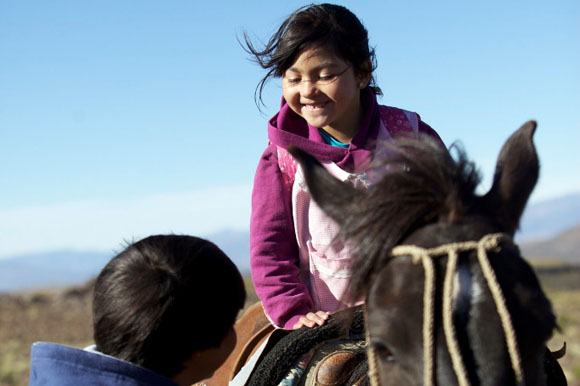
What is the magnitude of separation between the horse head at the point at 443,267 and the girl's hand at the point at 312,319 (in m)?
0.63

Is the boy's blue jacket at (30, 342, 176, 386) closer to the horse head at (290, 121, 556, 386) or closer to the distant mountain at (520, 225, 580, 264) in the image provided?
the horse head at (290, 121, 556, 386)

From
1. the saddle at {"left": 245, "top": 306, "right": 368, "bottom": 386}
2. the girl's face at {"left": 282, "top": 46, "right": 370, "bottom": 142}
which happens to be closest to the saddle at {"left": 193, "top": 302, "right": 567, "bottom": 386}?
the saddle at {"left": 245, "top": 306, "right": 368, "bottom": 386}

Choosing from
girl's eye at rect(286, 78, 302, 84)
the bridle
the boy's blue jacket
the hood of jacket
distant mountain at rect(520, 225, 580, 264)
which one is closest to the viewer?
the bridle

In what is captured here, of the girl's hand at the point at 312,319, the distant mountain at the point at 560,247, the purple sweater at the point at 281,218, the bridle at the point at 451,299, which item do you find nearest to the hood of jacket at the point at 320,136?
the purple sweater at the point at 281,218

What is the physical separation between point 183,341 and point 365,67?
1.79 m

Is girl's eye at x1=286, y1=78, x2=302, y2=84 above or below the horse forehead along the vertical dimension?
above

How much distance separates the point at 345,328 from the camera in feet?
9.23

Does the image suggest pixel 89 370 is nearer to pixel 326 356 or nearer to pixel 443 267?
pixel 326 356

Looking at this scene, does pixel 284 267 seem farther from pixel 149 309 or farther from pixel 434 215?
pixel 434 215

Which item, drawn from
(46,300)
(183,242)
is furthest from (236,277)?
(46,300)

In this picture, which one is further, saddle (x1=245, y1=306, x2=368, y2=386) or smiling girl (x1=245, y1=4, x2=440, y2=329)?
smiling girl (x1=245, y1=4, x2=440, y2=329)

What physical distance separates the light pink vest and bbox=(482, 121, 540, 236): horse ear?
78 cm

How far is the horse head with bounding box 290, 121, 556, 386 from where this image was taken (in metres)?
1.96

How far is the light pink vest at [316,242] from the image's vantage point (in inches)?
127
